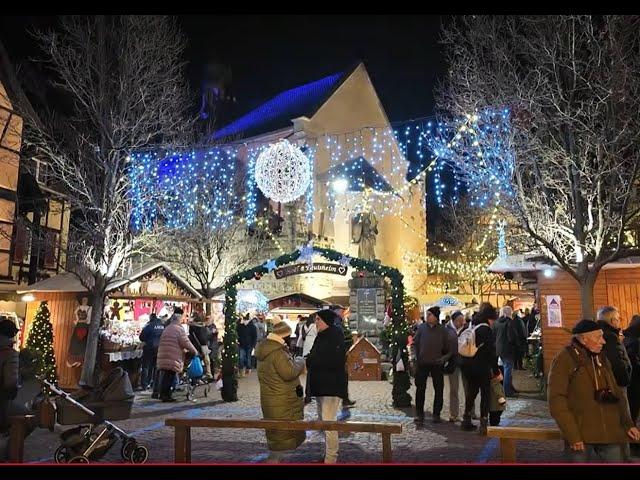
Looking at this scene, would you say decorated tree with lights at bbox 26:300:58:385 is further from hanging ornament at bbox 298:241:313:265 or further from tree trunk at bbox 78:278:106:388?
hanging ornament at bbox 298:241:313:265

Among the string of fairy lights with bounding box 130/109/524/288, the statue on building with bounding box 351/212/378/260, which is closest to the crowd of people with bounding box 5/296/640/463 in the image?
the string of fairy lights with bounding box 130/109/524/288

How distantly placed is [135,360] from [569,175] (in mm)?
10969

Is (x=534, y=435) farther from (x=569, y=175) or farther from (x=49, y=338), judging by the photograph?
(x=49, y=338)

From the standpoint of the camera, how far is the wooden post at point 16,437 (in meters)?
5.72

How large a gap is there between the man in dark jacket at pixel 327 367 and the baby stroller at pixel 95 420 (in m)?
2.15

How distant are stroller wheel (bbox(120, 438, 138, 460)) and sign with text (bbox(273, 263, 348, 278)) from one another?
6.31 meters

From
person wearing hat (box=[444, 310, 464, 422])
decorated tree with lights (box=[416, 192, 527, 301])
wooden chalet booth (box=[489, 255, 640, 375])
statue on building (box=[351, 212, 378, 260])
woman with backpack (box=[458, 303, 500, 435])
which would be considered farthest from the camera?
decorated tree with lights (box=[416, 192, 527, 301])

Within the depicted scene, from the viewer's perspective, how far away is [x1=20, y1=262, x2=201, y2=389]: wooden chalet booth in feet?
43.9

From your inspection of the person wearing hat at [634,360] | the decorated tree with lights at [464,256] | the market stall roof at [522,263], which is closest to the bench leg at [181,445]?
the person wearing hat at [634,360]

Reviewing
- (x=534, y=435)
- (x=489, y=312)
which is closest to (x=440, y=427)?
(x=489, y=312)

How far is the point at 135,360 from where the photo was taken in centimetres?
1380

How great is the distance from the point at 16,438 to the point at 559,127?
35.4 feet

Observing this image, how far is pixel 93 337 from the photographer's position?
12312 mm

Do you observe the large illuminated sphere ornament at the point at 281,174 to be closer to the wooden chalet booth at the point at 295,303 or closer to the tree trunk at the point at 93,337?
the wooden chalet booth at the point at 295,303
